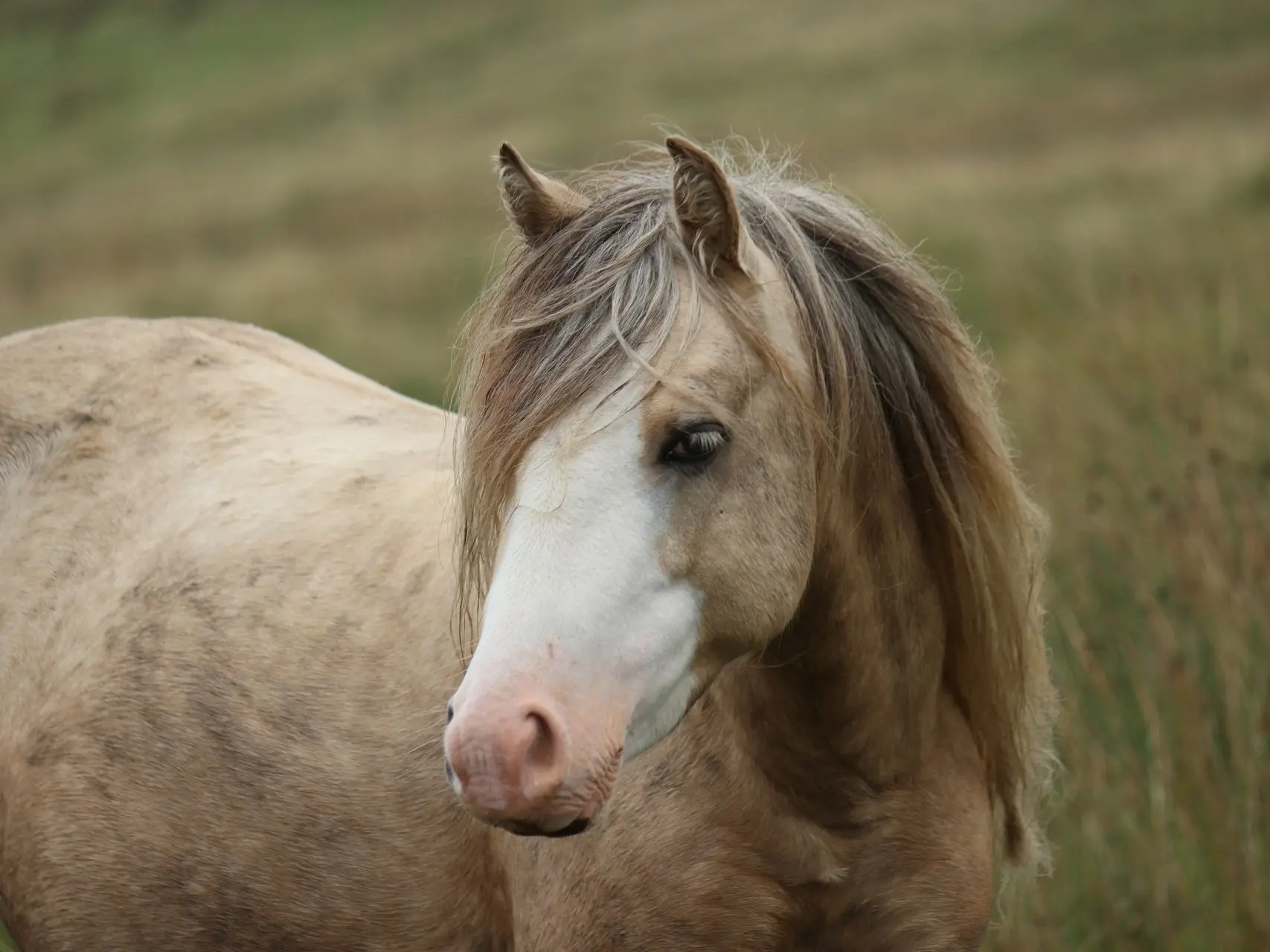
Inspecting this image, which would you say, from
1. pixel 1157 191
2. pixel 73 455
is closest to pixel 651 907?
pixel 73 455

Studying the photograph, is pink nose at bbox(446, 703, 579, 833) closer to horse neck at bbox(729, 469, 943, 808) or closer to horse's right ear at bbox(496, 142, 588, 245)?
horse neck at bbox(729, 469, 943, 808)

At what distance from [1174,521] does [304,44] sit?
35.2 m

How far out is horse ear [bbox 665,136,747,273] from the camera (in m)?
2.25

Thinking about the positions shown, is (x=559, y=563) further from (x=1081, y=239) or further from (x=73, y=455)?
(x=1081, y=239)

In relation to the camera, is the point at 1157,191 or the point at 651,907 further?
the point at 1157,191

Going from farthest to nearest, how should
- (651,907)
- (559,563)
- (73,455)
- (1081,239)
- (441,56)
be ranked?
(441,56) < (1081,239) < (73,455) < (651,907) < (559,563)

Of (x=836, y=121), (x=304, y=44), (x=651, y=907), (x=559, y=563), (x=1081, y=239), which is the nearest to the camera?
(x=559, y=563)

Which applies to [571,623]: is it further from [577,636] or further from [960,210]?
[960,210]

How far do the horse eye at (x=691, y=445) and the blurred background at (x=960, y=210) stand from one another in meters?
1.11

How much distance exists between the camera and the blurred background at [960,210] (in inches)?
157

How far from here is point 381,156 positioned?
23078 mm

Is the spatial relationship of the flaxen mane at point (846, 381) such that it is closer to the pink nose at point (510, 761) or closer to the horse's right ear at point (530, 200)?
the horse's right ear at point (530, 200)

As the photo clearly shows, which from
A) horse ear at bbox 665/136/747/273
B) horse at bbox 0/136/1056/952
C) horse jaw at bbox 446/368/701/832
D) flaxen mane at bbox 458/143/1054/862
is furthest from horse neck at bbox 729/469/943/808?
→ horse ear at bbox 665/136/747/273

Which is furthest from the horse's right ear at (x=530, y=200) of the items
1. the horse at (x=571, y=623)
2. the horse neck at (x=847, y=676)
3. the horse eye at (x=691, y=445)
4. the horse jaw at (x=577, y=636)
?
the horse neck at (x=847, y=676)
